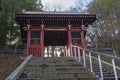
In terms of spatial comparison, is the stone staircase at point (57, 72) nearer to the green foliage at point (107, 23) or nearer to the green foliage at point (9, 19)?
the green foliage at point (9, 19)

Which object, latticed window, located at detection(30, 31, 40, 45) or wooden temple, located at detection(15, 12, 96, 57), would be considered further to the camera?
latticed window, located at detection(30, 31, 40, 45)

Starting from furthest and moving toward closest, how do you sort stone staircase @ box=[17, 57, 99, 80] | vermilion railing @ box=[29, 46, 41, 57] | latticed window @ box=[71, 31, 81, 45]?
latticed window @ box=[71, 31, 81, 45], vermilion railing @ box=[29, 46, 41, 57], stone staircase @ box=[17, 57, 99, 80]

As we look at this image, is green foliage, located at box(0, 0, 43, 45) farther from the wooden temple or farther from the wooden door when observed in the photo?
the wooden door

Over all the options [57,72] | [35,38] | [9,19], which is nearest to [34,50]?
[35,38]

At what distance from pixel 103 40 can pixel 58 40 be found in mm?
8470

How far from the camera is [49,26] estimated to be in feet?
61.2

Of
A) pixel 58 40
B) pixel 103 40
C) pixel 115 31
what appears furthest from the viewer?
pixel 103 40

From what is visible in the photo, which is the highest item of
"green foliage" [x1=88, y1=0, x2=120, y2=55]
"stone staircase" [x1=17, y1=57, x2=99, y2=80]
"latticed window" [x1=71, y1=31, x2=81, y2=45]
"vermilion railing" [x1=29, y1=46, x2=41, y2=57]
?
"green foliage" [x1=88, y1=0, x2=120, y2=55]

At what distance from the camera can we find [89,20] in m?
18.5

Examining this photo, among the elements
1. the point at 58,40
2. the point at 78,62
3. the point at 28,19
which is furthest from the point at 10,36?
the point at 78,62

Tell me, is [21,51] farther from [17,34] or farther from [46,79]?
[46,79]

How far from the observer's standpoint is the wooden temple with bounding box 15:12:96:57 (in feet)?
58.7

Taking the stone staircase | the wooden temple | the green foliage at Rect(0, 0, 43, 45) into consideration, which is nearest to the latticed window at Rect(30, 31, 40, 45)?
the wooden temple

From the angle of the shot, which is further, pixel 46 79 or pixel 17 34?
pixel 17 34
